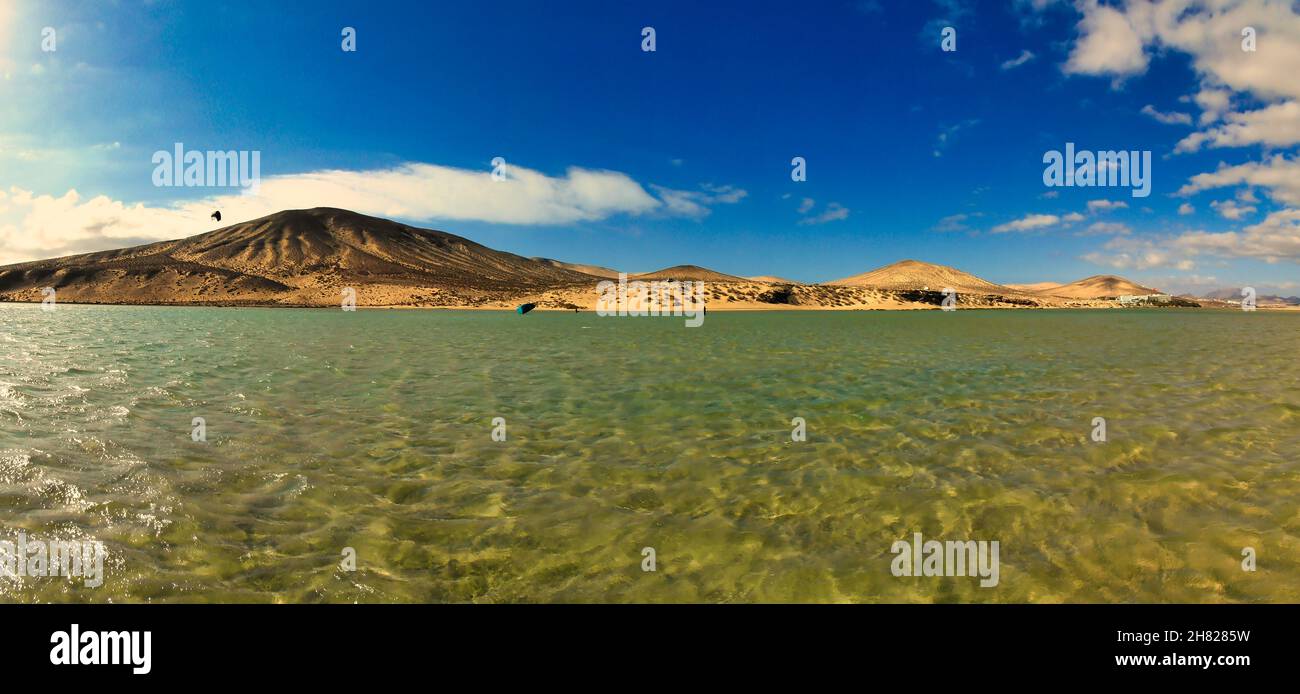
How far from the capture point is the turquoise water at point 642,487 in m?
5.87

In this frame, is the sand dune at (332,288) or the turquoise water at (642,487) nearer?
the turquoise water at (642,487)

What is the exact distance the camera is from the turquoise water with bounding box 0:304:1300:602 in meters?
5.87

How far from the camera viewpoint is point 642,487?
8.65 meters

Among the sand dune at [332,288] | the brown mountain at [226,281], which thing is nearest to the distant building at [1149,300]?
the sand dune at [332,288]

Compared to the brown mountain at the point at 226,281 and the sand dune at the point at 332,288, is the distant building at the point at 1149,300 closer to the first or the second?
the sand dune at the point at 332,288

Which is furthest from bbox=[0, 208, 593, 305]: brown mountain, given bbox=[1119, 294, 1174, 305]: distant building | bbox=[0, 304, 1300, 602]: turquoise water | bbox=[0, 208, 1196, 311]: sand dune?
bbox=[1119, 294, 1174, 305]: distant building

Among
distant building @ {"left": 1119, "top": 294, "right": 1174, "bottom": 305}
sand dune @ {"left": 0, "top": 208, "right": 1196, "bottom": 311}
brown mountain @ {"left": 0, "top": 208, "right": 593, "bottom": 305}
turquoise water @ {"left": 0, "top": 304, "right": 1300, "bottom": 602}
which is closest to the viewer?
turquoise water @ {"left": 0, "top": 304, "right": 1300, "bottom": 602}

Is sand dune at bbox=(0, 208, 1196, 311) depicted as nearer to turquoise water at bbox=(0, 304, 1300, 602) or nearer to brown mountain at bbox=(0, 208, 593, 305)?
brown mountain at bbox=(0, 208, 593, 305)

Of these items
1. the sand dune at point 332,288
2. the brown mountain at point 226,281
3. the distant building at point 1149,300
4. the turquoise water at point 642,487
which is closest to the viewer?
the turquoise water at point 642,487

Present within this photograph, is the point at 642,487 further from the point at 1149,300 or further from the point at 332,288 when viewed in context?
the point at 1149,300
